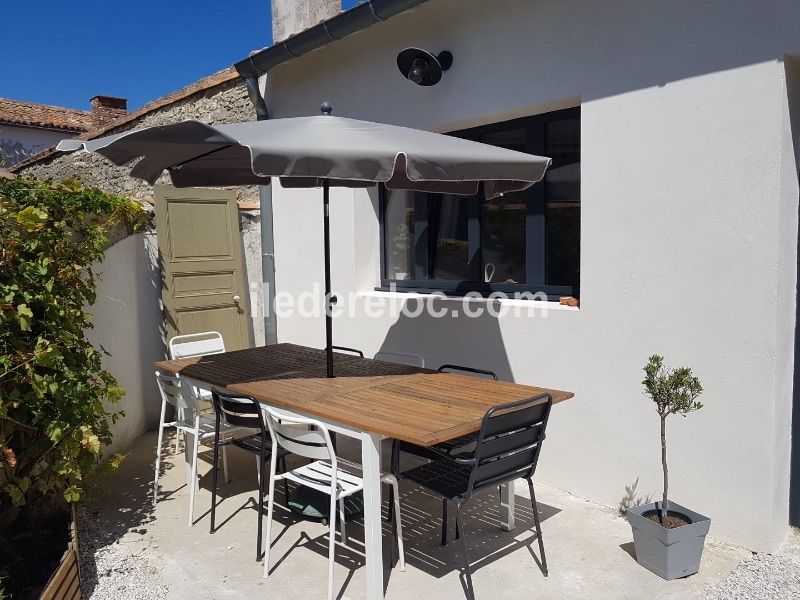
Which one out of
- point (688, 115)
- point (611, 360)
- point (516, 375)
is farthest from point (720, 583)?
point (688, 115)

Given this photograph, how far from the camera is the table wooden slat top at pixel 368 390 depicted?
295 cm

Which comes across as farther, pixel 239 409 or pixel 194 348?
pixel 194 348

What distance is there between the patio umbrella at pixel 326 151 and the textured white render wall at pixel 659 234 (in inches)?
30.3

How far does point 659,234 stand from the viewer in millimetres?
3832

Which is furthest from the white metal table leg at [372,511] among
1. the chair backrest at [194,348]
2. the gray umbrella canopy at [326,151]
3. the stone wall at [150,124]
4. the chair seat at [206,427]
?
the stone wall at [150,124]

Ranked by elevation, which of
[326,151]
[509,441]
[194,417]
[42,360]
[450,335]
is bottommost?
[194,417]

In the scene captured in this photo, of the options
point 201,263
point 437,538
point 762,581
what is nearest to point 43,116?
point 201,263

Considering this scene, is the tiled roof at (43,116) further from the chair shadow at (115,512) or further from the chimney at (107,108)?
the chair shadow at (115,512)

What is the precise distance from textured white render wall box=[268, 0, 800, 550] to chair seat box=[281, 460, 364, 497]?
1.70 m

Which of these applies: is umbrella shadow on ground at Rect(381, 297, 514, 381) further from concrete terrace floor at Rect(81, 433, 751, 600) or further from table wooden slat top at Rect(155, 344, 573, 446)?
concrete terrace floor at Rect(81, 433, 751, 600)

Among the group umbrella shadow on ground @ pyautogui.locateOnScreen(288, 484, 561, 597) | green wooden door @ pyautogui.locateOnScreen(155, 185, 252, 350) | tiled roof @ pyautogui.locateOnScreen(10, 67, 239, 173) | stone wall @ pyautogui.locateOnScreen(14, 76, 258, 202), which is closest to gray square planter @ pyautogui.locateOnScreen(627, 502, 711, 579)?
umbrella shadow on ground @ pyautogui.locateOnScreen(288, 484, 561, 597)

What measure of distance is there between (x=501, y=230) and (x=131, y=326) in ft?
11.5

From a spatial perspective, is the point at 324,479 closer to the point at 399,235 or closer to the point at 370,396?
the point at 370,396

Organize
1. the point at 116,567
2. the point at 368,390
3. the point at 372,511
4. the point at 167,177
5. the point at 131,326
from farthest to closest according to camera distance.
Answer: the point at 167,177, the point at 131,326, the point at 368,390, the point at 116,567, the point at 372,511
